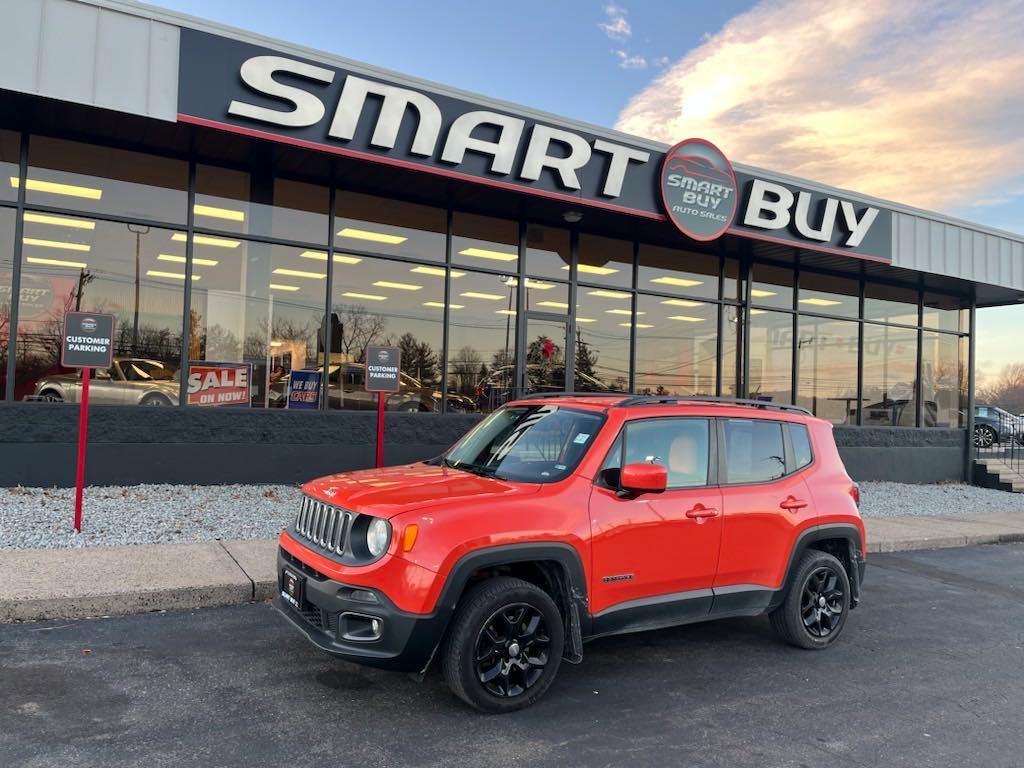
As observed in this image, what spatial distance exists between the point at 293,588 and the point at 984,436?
24594mm

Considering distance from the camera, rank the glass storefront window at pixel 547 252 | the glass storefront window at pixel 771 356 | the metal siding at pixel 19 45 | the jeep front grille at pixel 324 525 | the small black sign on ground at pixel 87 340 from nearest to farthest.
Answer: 1. the jeep front grille at pixel 324 525
2. the small black sign on ground at pixel 87 340
3. the metal siding at pixel 19 45
4. the glass storefront window at pixel 547 252
5. the glass storefront window at pixel 771 356

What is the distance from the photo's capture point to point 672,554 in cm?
460

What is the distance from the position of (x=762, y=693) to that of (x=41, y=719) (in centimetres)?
390

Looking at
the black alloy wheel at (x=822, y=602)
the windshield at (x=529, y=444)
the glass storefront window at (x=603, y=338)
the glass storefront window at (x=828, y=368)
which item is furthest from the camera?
the glass storefront window at (x=828, y=368)

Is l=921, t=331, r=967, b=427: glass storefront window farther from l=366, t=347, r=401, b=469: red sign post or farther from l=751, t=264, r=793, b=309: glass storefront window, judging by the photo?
l=366, t=347, r=401, b=469: red sign post

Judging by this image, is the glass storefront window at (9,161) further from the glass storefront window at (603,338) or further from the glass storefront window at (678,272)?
the glass storefront window at (678,272)

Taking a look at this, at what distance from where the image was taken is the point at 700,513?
4.75 meters

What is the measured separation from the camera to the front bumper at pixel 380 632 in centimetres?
376

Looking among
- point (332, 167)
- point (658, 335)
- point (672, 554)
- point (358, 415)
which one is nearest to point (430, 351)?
point (358, 415)

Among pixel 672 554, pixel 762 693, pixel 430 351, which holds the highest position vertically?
pixel 430 351

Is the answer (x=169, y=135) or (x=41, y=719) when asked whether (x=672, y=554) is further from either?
(x=169, y=135)

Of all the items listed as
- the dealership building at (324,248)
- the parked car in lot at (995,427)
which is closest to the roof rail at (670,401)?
the dealership building at (324,248)

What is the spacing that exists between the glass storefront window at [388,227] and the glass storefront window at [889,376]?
1034 centimetres

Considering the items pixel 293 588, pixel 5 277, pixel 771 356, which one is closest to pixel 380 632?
pixel 293 588
